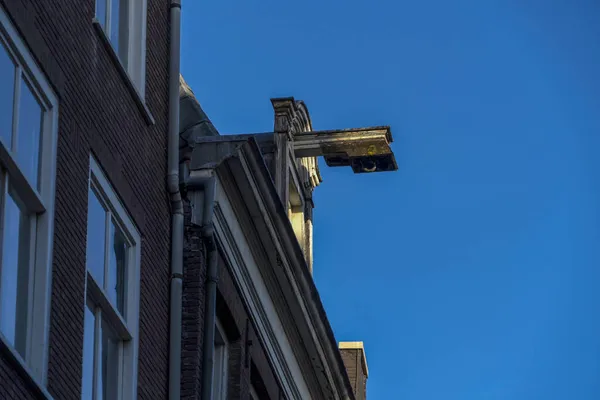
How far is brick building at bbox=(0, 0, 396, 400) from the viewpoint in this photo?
1261 cm

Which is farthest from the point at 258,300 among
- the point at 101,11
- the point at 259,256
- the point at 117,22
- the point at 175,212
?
the point at 101,11

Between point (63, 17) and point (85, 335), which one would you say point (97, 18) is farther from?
point (85, 335)

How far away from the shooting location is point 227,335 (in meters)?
19.3

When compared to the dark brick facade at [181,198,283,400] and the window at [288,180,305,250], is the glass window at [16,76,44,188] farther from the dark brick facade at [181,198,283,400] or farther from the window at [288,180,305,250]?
the window at [288,180,305,250]

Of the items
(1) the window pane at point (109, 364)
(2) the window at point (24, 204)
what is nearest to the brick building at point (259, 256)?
(1) the window pane at point (109, 364)

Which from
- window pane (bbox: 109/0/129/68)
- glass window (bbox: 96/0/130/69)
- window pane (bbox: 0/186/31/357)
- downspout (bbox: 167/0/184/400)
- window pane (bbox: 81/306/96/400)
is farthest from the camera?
window pane (bbox: 109/0/129/68)

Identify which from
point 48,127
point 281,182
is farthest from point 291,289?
point 48,127

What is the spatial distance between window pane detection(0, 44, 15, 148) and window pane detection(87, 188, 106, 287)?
1.75m

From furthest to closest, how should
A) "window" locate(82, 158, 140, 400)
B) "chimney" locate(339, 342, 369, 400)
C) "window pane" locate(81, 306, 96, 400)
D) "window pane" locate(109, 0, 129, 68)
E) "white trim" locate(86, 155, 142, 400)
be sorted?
"chimney" locate(339, 342, 369, 400) → "window pane" locate(109, 0, 129, 68) → "white trim" locate(86, 155, 142, 400) → "window" locate(82, 158, 140, 400) → "window pane" locate(81, 306, 96, 400)

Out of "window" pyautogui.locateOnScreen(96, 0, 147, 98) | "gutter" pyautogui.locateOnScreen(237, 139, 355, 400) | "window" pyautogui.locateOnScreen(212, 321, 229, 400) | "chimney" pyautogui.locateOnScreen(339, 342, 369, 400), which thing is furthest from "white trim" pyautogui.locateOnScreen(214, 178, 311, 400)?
"chimney" pyautogui.locateOnScreen(339, 342, 369, 400)

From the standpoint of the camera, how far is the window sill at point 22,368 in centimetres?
1146

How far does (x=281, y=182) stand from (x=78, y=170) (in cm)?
958

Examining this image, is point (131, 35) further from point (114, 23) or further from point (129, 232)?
point (129, 232)

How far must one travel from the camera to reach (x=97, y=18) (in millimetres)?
15156
